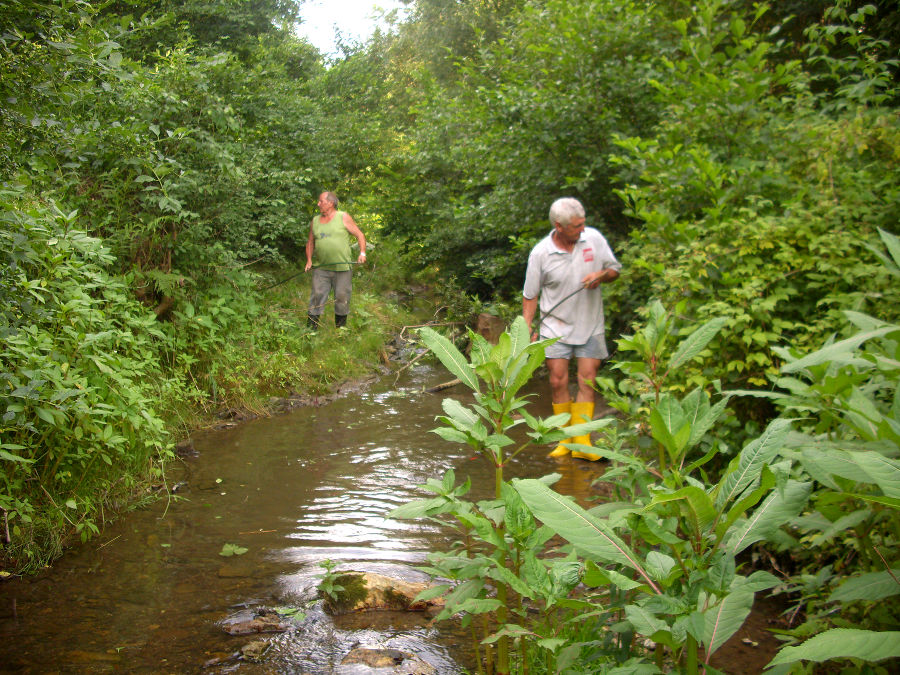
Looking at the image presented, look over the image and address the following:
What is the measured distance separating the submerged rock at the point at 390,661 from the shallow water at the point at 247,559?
0.20ft

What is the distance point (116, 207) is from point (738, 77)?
5.37 metres

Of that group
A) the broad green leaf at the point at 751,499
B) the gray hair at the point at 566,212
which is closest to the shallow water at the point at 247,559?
the broad green leaf at the point at 751,499

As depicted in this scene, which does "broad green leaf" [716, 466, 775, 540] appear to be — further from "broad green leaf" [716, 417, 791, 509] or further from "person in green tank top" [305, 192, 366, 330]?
"person in green tank top" [305, 192, 366, 330]

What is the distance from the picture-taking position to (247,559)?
12.5 feet

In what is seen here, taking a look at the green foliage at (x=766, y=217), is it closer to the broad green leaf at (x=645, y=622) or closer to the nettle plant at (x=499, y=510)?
the nettle plant at (x=499, y=510)

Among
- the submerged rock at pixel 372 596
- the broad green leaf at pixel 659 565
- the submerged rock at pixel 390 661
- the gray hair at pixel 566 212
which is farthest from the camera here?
the gray hair at pixel 566 212

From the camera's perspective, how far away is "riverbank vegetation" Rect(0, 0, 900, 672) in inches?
76.9

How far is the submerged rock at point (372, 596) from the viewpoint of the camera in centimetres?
320

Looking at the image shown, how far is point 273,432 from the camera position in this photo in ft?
22.8

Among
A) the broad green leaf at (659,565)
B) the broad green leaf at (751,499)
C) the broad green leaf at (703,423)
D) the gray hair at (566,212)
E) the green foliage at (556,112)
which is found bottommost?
the broad green leaf at (659,565)

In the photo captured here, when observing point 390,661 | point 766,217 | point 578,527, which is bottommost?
point 390,661

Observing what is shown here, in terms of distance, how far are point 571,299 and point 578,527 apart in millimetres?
4517

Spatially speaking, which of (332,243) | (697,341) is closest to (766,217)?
(697,341)

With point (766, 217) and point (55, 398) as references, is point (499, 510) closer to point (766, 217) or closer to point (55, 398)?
point (55, 398)
